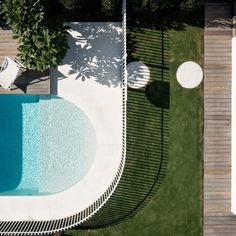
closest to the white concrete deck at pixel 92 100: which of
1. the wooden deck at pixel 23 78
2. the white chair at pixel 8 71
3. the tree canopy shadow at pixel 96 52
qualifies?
the tree canopy shadow at pixel 96 52

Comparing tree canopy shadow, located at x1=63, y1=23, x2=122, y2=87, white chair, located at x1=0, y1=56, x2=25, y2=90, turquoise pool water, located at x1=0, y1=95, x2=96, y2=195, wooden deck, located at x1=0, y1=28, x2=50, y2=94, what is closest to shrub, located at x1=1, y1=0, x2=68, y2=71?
white chair, located at x1=0, y1=56, x2=25, y2=90

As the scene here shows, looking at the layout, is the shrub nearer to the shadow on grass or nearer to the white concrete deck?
the white concrete deck

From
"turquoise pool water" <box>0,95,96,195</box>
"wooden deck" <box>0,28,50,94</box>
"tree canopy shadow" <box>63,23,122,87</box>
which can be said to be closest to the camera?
"wooden deck" <box>0,28,50,94</box>

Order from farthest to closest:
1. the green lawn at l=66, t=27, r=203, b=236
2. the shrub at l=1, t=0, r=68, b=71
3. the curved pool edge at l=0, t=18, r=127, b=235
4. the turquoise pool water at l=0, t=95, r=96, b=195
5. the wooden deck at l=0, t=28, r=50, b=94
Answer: the turquoise pool water at l=0, t=95, r=96, b=195 < the green lawn at l=66, t=27, r=203, b=236 < the wooden deck at l=0, t=28, r=50, b=94 < the curved pool edge at l=0, t=18, r=127, b=235 < the shrub at l=1, t=0, r=68, b=71

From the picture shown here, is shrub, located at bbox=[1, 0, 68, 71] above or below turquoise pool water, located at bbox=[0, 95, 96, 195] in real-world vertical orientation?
above

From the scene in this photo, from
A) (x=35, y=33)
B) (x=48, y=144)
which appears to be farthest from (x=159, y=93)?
(x=35, y=33)

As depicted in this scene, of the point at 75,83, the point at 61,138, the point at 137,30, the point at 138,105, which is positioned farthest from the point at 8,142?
the point at 137,30
